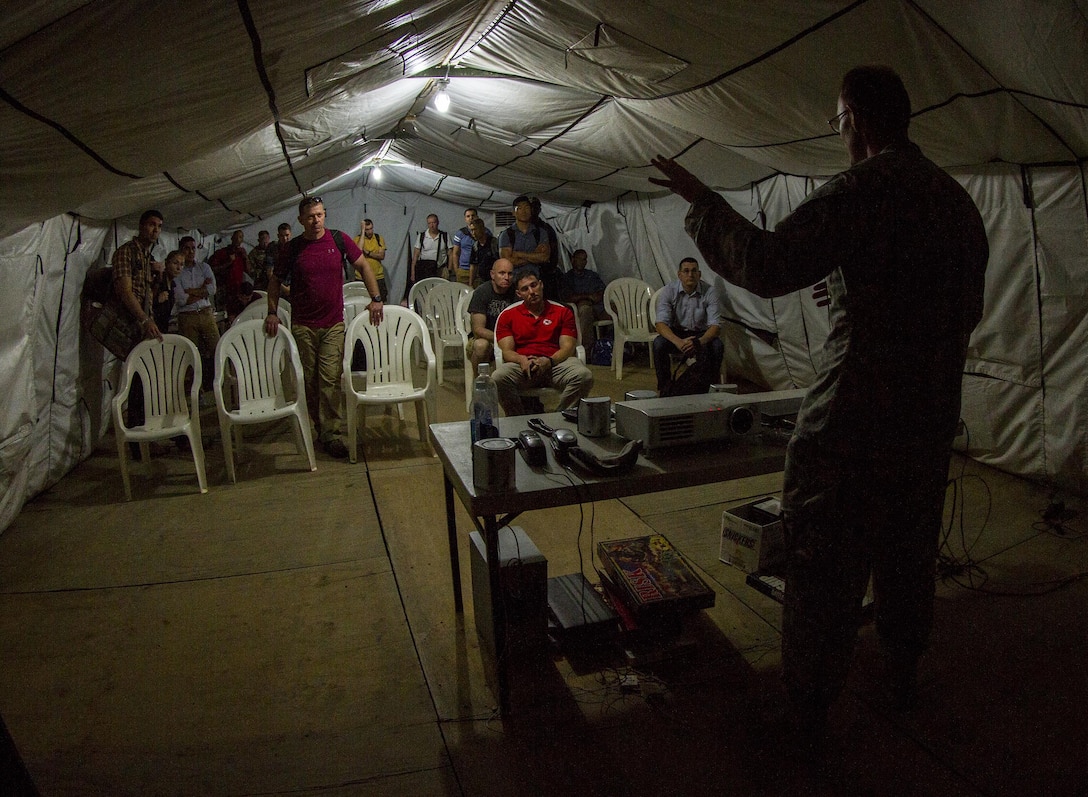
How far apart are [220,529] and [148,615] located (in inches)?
31.3

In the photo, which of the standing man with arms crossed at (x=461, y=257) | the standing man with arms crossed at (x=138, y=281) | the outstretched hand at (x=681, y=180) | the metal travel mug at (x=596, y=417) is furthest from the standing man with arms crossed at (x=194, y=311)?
the outstretched hand at (x=681, y=180)

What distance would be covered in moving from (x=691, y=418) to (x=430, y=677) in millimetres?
1177

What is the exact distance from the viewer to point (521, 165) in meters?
6.80

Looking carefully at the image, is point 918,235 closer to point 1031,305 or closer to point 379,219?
point 1031,305

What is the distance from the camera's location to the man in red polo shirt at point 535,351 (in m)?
3.91

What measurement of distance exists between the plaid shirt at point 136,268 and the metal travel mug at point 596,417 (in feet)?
11.1

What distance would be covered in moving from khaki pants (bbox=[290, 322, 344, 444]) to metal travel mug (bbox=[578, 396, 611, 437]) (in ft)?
8.73

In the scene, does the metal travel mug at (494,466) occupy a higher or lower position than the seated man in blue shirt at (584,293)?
lower

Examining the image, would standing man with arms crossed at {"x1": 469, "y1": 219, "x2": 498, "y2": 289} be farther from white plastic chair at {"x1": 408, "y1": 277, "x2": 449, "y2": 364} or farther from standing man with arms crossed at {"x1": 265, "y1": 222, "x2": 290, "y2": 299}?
standing man with arms crossed at {"x1": 265, "y1": 222, "x2": 290, "y2": 299}

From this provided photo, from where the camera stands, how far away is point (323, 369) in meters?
4.36

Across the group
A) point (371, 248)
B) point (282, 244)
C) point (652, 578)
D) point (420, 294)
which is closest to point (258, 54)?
point (652, 578)

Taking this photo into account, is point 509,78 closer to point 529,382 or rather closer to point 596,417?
point 529,382

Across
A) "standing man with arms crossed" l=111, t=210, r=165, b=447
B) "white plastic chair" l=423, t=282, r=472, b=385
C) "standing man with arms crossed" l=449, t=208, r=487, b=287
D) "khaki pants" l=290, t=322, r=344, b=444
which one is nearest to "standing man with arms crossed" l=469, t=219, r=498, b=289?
"white plastic chair" l=423, t=282, r=472, b=385

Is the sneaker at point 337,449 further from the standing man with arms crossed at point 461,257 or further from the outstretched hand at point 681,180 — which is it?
the standing man with arms crossed at point 461,257
